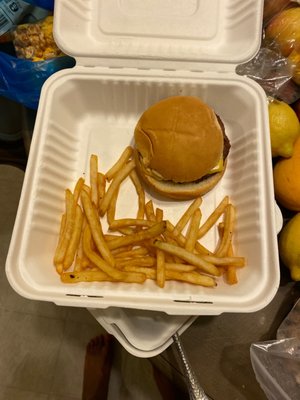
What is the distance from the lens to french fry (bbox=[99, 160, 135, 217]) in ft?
3.95

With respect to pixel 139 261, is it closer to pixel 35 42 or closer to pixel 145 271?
pixel 145 271

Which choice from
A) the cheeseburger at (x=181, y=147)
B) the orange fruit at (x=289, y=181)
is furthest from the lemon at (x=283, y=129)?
the cheeseburger at (x=181, y=147)

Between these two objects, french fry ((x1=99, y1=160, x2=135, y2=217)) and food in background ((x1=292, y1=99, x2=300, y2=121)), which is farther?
food in background ((x1=292, y1=99, x2=300, y2=121))

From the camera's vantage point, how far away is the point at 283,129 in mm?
1227

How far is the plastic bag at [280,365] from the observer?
3.55 feet

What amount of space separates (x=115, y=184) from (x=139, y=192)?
0.08 meters

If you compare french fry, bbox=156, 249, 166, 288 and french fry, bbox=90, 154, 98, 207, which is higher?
french fry, bbox=90, 154, 98, 207

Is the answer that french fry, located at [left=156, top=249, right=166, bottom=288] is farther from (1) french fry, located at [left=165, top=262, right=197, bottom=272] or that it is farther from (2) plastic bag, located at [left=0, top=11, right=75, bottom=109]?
(2) plastic bag, located at [left=0, top=11, right=75, bottom=109]

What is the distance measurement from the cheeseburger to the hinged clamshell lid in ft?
0.57

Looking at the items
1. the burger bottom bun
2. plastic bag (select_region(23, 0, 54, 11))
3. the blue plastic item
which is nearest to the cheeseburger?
the burger bottom bun

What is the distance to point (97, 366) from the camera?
1713 millimetres

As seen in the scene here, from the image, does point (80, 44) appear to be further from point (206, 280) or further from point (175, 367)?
point (175, 367)

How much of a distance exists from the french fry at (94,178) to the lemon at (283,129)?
0.56m

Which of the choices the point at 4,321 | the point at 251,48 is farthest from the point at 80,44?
the point at 4,321
